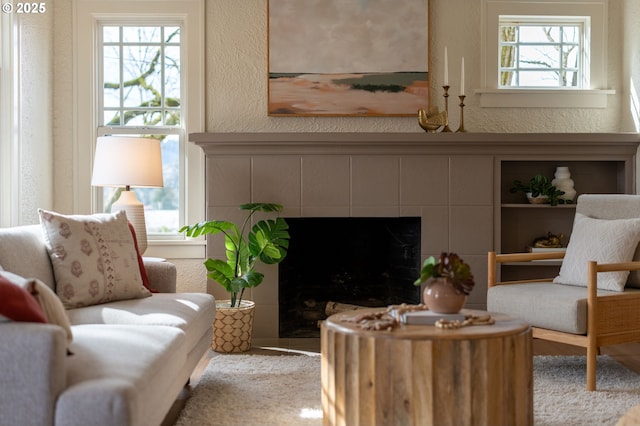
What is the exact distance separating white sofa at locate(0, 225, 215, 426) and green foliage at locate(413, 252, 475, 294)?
987mm

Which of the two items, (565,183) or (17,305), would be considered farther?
(565,183)

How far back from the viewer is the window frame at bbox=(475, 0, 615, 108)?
5168 millimetres

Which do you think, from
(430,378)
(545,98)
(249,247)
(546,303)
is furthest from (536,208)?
(430,378)

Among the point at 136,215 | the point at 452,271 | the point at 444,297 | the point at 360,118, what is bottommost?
the point at 444,297

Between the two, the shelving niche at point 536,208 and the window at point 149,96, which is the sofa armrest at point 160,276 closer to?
the window at point 149,96

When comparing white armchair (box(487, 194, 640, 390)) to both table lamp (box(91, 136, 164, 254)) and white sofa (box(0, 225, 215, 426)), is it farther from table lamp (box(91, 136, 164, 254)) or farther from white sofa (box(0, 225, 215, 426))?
table lamp (box(91, 136, 164, 254))

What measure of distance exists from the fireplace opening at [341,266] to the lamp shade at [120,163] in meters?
1.18

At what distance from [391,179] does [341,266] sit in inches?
31.2

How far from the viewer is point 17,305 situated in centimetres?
202

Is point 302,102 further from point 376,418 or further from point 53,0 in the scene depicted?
point 376,418

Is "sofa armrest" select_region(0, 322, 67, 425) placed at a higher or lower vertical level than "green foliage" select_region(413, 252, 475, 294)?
lower

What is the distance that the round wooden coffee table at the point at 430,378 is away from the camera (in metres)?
2.46

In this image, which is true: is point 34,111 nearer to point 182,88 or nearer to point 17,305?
point 182,88

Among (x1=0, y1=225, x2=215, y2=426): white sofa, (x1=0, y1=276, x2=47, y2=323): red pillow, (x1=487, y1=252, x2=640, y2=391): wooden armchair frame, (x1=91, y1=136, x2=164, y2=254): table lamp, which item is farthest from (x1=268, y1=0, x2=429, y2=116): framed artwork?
(x1=0, y1=276, x2=47, y2=323): red pillow
